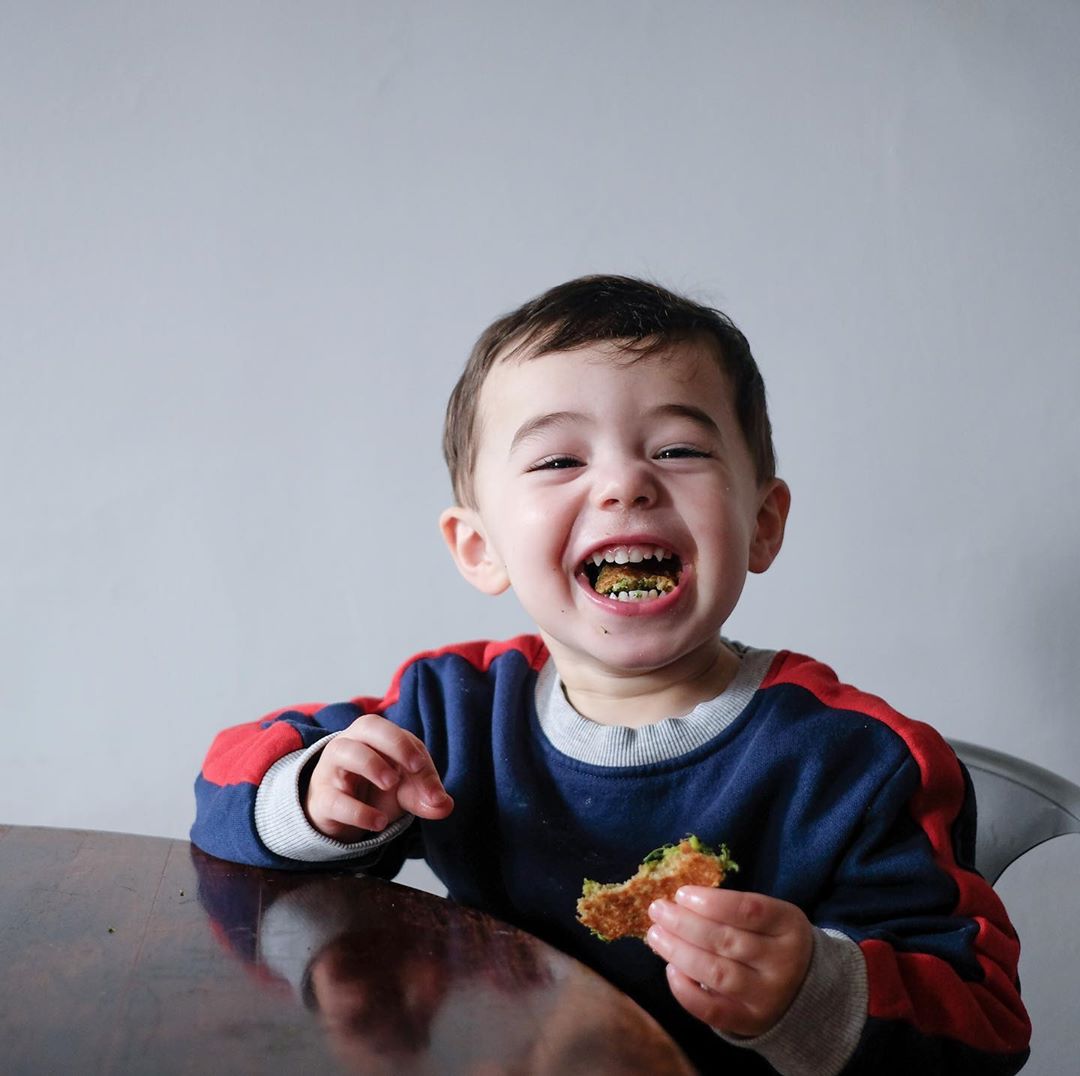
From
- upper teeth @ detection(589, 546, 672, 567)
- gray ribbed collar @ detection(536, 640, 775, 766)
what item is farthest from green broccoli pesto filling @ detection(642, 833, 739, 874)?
upper teeth @ detection(589, 546, 672, 567)

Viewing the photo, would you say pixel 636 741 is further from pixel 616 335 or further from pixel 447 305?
pixel 447 305

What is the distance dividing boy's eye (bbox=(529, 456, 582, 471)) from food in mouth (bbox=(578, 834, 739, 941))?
31 cm

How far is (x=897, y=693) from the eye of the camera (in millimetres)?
1527

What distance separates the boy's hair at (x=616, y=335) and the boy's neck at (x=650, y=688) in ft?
0.58

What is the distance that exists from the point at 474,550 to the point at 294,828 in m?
0.36

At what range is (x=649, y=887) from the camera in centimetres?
88

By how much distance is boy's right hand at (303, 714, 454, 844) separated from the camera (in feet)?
2.96

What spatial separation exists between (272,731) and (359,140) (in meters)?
0.81

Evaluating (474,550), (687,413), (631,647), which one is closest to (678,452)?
(687,413)

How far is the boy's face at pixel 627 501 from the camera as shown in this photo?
3.23ft

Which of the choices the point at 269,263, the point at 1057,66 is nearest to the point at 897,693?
the point at 1057,66

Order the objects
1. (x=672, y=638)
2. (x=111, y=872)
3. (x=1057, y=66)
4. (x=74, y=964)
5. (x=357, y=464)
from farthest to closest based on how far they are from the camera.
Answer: (x=357, y=464)
(x=1057, y=66)
(x=672, y=638)
(x=111, y=872)
(x=74, y=964)

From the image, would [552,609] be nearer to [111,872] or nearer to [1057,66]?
[111,872]

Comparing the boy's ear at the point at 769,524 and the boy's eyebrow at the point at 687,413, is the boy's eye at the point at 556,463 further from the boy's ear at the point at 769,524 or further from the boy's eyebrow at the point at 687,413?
the boy's ear at the point at 769,524
